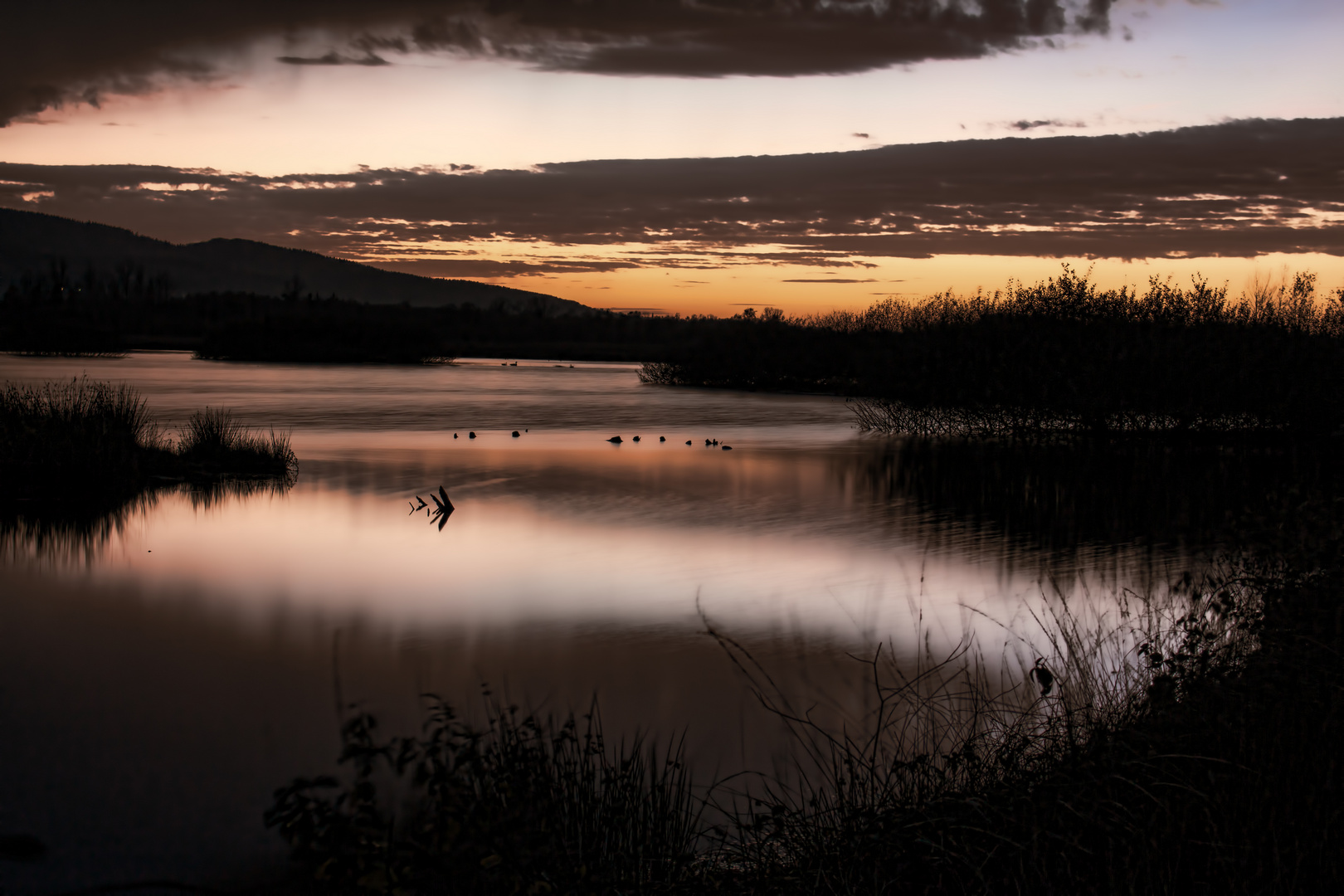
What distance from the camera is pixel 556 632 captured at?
10.9 meters

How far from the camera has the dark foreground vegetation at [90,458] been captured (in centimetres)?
1802

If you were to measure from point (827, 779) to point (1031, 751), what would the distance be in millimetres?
1304

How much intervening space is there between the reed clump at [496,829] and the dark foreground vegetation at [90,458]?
48.8 feet

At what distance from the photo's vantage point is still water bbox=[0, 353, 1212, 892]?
6879mm

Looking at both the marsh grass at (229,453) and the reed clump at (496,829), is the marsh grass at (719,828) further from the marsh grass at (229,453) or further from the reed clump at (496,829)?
the marsh grass at (229,453)

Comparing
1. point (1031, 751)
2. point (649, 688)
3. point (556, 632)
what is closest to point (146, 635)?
point (556, 632)

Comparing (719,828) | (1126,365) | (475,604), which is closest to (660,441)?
(1126,365)

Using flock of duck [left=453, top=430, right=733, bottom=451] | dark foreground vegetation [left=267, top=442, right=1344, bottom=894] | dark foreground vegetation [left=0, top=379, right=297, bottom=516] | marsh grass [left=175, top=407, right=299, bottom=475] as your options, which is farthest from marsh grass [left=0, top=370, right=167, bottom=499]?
dark foreground vegetation [left=267, top=442, right=1344, bottom=894]

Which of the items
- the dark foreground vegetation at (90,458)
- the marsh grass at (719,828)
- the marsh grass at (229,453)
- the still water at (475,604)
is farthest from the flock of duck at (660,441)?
the marsh grass at (719,828)

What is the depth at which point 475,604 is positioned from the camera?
481 inches

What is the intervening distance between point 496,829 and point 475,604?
7820mm

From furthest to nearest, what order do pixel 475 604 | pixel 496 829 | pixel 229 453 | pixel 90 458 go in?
pixel 229 453 < pixel 90 458 < pixel 475 604 < pixel 496 829

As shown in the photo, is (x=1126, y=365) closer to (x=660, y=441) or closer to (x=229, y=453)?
(x=660, y=441)

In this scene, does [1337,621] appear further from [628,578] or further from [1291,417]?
[1291,417]
